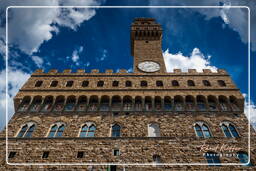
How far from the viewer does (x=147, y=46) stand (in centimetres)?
2277

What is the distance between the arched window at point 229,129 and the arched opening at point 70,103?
435 inches

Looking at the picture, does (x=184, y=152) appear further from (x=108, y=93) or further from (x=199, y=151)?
(x=108, y=93)

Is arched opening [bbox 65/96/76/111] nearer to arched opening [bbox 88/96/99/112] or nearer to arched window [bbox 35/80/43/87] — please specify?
arched opening [bbox 88/96/99/112]

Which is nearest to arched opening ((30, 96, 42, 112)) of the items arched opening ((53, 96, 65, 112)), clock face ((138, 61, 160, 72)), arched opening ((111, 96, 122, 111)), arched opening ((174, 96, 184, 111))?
arched opening ((53, 96, 65, 112))

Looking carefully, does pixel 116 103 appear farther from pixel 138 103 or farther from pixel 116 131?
pixel 116 131

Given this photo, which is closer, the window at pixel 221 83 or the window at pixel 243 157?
the window at pixel 243 157

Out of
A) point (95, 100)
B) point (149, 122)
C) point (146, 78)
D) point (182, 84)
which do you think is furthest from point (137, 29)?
point (149, 122)

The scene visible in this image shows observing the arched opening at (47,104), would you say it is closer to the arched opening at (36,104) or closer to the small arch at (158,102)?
the arched opening at (36,104)

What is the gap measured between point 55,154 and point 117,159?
373 cm

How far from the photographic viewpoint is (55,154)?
37.1 ft

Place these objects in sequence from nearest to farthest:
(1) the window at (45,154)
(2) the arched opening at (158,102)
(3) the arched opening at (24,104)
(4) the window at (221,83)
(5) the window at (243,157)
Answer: (5) the window at (243,157), (1) the window at (45,154), (3) the arched opening at (24,104), (2) the arched opening at (158,102), (4) the window at (221,83)

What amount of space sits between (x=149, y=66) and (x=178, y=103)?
547cm

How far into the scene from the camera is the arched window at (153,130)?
12.7m

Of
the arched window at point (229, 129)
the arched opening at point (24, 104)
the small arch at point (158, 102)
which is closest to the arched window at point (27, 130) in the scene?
the arched opening at point (24, 104)
